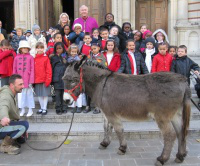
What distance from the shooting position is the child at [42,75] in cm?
667

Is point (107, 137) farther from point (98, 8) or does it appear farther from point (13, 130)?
point (98, 8)

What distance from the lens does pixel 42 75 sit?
667cm

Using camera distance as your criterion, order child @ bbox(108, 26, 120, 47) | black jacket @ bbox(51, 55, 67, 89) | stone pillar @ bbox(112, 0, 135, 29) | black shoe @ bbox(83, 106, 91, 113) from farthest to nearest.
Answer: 1. stone pillar @ bbox(112, 0, 135, 29)
2. child @ bbox(108, 26, 120, 47)
3. black shoe @ bbox(83, 106, 91, 113)
4. black jacket @ bbox(51, 55, 67, 89)

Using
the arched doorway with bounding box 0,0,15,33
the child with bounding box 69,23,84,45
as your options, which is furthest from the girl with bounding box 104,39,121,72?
the arched doorway with bounding box 0,0,15,33

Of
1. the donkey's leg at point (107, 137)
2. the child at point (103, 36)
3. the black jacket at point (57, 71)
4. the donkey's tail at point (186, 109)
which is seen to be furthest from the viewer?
the child at point (103, 36)

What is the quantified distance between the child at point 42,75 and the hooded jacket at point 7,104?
153cm

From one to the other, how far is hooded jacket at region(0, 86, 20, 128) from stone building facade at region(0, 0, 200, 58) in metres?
8.30

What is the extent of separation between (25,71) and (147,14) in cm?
914

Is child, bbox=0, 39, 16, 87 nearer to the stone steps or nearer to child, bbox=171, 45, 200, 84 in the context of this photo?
the stone steps

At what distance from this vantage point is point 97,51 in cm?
665

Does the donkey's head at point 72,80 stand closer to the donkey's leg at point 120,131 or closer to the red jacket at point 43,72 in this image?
the donkey's leg at point 120,131

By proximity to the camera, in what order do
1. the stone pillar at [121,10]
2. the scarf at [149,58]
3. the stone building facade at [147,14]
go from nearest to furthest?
the scarf at [149,58]
the stone pillar at [121,10]
the stone building facade at [147,14]

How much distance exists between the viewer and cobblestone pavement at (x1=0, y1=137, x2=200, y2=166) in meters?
4.61

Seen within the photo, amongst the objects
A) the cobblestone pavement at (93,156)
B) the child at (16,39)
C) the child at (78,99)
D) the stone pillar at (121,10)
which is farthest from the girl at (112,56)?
the stone pillar at (121,10)
